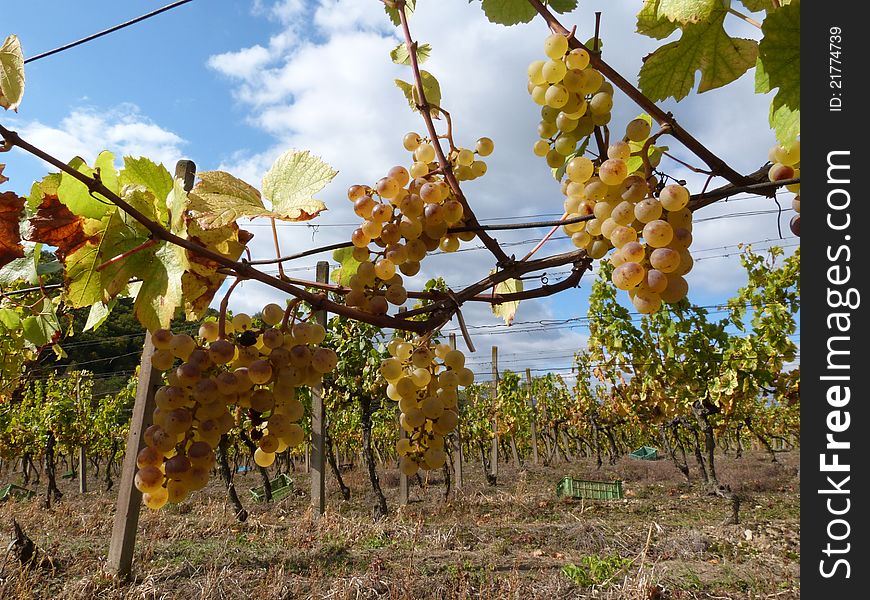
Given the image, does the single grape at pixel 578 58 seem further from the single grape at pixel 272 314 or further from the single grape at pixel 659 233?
the single grape at pixel 272 314

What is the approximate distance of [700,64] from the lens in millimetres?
725

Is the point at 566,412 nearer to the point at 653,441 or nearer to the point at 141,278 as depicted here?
the point at 653,441

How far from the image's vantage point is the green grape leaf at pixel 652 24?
710mm

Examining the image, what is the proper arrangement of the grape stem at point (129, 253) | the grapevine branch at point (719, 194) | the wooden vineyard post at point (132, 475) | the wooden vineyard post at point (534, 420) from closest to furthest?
the grapevine branch at point (719, 194) < the grape stem at point (129, 253) < the wooden vineyard post at point (132, 475) < the wooden vineyard post at point (534, 420)

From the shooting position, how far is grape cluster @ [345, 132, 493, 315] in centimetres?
68

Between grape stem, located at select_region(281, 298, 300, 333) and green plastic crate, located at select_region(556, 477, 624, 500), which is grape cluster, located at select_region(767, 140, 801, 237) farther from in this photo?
green plastic crate, located at select_region(556, 477, 624, 500)

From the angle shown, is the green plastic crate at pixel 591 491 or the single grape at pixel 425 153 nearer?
the single grape at pixel 425 153

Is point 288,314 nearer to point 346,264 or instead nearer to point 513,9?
point 346,264

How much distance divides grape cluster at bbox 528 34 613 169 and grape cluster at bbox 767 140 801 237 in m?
0.18

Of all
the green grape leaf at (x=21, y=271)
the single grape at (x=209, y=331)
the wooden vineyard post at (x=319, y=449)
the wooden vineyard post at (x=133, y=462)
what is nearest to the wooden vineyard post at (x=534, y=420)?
the wooden vineyard post at (x=319, y=449)

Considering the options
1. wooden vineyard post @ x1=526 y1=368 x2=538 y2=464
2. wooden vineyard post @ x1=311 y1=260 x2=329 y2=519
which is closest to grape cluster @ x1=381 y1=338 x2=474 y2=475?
wooden vineyard post @ x1=311 y1=260 x2=329 y2=519

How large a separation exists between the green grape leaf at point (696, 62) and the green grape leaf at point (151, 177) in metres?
0.64

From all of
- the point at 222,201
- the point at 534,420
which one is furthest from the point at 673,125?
the point at 534,420
